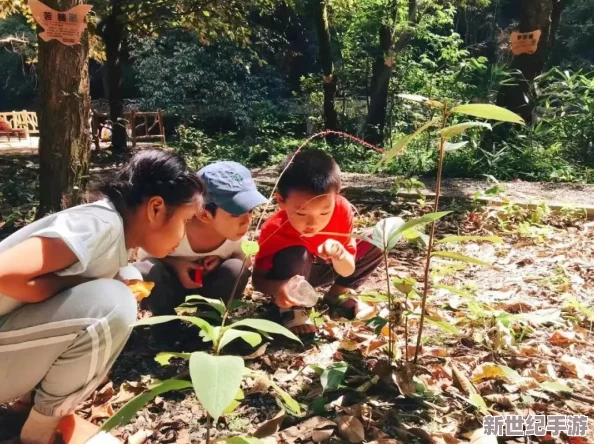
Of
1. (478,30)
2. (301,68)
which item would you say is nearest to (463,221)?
(301,68)

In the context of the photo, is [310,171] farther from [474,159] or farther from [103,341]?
[474,159]

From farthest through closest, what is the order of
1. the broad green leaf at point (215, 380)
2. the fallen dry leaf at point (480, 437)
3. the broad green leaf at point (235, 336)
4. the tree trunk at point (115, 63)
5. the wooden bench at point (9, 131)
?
the wooden bench at point (9, 131) → the tree trunk at point (115, 63) → the fallen dry leaf at point (480, 437) → the broad green leaf at point (235, 336) → the broad green leaf at point (215, 380)

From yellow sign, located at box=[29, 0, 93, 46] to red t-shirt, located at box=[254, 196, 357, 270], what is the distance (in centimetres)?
172

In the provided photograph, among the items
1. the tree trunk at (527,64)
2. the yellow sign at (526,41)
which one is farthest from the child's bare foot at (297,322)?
the yellow sign at (526,41)

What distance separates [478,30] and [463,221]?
13.6 m

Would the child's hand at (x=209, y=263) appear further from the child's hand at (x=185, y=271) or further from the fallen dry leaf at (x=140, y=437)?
the fallen dry leaf at (x=140, y=437)

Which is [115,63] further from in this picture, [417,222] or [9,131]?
[417,222]

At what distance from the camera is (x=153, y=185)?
1.42 meters

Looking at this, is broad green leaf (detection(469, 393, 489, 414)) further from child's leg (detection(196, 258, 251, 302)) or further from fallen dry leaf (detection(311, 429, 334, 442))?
child's leg (detection(196, 258, 251, 302))

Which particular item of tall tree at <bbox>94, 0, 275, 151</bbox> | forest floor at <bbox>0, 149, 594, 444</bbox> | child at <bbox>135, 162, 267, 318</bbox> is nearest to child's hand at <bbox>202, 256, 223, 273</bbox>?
child at <bbox>135, 162, 267, 318</bbox>

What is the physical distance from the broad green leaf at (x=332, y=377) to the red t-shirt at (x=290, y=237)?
552 mm

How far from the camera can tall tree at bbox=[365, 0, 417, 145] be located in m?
8.33

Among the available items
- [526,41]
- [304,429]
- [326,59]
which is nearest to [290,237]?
[304,429]

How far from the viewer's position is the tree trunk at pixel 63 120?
306cm
